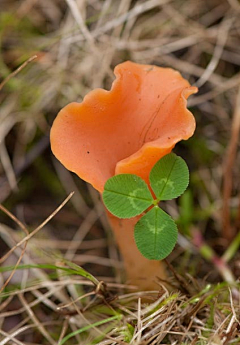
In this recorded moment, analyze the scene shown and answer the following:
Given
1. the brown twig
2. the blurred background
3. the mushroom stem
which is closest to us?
the mushroom stem

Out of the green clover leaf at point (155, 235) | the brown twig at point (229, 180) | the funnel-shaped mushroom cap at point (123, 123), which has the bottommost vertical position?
the brown twig at point (229, 180)

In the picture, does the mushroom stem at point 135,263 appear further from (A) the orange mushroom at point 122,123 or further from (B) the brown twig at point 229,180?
(B) the brown twig at point 229,180

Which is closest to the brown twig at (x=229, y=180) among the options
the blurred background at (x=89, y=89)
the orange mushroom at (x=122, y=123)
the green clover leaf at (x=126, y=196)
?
the blurred background at (x=89, y=89)

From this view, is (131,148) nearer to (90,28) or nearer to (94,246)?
(94,246)

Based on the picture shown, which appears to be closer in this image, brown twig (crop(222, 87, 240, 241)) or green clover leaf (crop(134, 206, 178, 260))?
green clover leaf (crop(134, 206, 178, 260))

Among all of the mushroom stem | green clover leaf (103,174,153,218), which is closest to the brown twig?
the mushroom stem

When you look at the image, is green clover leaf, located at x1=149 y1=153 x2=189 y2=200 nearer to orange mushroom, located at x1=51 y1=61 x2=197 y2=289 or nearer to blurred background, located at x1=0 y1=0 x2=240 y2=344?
orange mushroom, located at x1=51 y1=61 x2=197 y2=289
